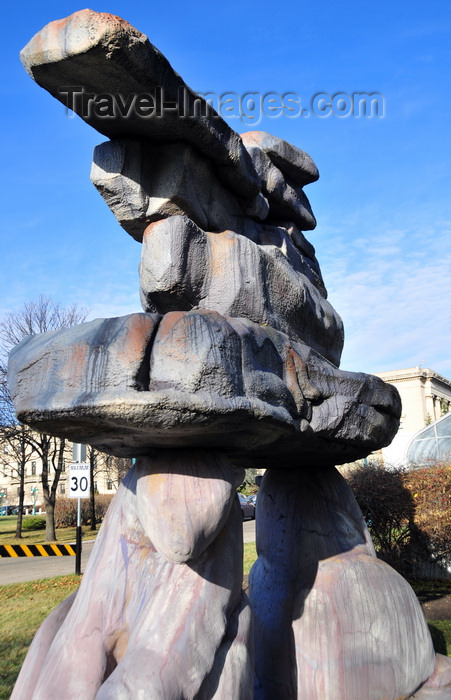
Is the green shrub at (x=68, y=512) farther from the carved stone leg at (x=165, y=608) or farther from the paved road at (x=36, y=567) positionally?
the carved stone leg at (x=165, y=608)

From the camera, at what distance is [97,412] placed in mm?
1982

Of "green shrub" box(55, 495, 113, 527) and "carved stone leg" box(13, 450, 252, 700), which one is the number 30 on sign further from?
"green shrub" box(55, 495, 113, 527)

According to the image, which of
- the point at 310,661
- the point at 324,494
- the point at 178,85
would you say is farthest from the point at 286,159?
the point at 310,661

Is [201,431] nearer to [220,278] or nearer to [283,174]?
[220,278]

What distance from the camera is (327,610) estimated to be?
9.52 ft

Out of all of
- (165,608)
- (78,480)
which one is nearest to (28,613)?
(78,480)

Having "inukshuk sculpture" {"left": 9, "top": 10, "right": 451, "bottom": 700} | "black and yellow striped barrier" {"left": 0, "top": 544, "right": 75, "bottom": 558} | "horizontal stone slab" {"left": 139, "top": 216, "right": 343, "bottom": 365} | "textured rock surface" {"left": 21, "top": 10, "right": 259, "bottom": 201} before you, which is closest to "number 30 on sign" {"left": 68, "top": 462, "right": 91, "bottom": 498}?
"black and yellow striped barrier" {"left": 0, "top": 544, "right": 75, "bottom": 558}

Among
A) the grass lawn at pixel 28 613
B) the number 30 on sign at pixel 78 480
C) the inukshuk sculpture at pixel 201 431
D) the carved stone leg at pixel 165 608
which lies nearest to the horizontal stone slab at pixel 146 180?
the inukshuk sculpture at pixel 201 431

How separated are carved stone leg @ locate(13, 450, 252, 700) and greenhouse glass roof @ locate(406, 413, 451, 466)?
43.9 feet

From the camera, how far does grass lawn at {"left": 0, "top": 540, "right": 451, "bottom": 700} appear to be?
531 centimetres

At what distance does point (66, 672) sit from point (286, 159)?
3211mm

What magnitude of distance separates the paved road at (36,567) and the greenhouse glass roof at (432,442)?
520 cm

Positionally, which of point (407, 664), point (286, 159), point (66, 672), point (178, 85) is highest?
point (286, 159)

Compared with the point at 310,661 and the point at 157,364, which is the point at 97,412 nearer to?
the point at 157,364
